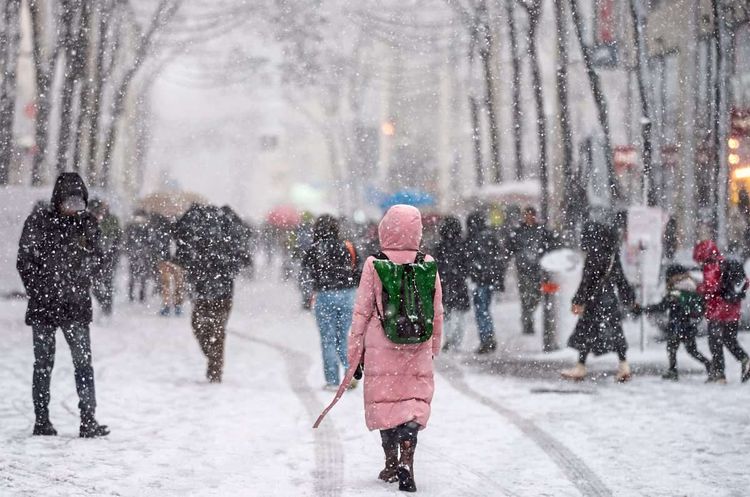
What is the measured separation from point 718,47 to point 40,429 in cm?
1254

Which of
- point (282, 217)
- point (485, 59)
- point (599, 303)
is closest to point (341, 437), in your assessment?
point (599, 303)

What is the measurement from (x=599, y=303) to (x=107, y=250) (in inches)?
384

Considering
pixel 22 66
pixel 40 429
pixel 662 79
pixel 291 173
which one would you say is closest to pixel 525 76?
pixel 22 66

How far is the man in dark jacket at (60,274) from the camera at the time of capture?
8164 millimetres

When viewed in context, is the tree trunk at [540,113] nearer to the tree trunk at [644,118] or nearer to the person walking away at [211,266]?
the tree trunk at [644,118]

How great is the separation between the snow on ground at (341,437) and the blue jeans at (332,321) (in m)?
0.30

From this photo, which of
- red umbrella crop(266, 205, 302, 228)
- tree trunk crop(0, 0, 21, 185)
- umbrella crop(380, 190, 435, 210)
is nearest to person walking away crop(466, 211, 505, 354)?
tree trunk crop(0, 0, 21, 185)

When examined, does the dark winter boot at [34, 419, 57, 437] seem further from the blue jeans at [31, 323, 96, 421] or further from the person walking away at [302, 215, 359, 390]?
the person walking away at [302, 215, 359, 390]

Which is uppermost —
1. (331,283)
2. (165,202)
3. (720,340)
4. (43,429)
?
(165,202)

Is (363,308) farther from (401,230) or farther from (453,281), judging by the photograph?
(453,281)

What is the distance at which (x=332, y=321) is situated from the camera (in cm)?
1165

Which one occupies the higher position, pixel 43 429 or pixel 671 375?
pixel 43 429

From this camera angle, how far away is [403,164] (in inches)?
2943

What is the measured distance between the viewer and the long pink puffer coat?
6750 millimetres
